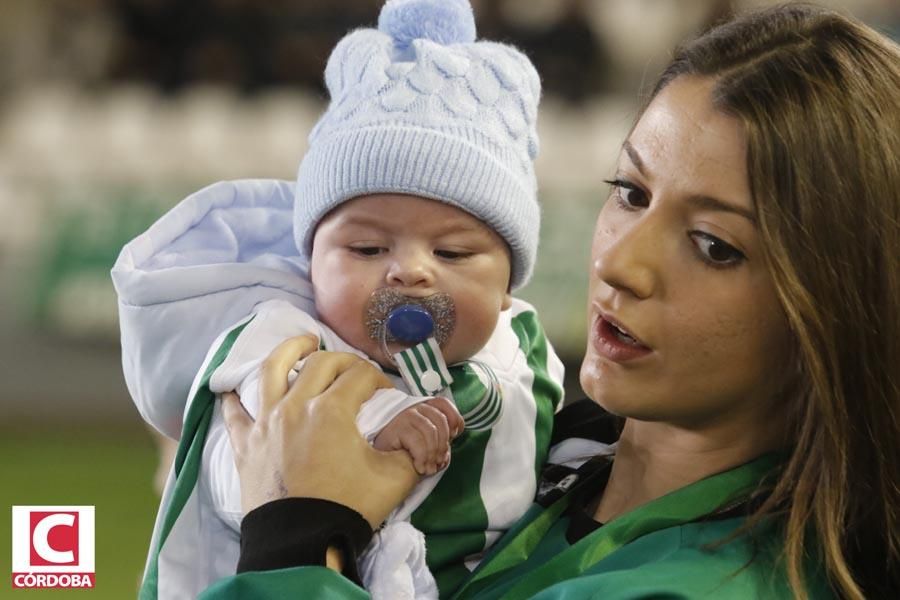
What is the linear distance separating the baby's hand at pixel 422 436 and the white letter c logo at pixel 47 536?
5.36 feet

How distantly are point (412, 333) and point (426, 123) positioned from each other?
0.90 feet

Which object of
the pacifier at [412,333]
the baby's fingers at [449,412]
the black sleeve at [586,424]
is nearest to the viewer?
the baby's fingers at [449,412]

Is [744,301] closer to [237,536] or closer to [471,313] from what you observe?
[471,313]

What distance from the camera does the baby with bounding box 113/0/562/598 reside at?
1691 mm

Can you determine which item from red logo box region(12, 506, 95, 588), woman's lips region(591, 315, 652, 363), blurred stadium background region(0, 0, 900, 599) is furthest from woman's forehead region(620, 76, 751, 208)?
blurred stadium background region(0, 0, 900, 599)

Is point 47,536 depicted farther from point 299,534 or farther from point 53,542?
point 299,534

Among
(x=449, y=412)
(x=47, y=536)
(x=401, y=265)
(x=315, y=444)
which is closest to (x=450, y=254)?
(x=401, y=265)

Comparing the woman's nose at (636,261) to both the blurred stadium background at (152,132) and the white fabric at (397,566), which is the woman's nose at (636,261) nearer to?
the white fabric at (397,566)

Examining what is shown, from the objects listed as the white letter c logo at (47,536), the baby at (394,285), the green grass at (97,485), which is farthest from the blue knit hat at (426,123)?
the green grass at (97,485)

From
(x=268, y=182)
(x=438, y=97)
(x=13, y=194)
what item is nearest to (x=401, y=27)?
(x=438, y=97)

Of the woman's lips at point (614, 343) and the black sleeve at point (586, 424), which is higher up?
the woman's lips at point (614, 343)

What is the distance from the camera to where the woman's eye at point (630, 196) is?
5.13 ft

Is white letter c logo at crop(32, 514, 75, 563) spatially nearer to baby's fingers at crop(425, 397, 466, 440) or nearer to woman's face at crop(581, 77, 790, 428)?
baby's fingers at crop(425, 397, 466, 440)

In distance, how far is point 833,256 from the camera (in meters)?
1.43
